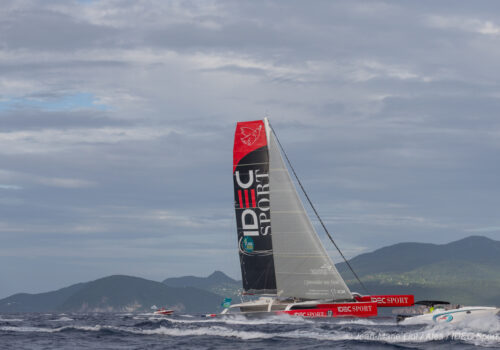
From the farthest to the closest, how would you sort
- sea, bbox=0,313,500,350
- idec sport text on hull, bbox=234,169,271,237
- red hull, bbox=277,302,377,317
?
idec sport text on hull, bbox=234,169,271,237 < red hull, bbox=277,302,377,317 < sea, bbox=0,313,500,350

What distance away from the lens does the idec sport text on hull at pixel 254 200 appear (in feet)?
231

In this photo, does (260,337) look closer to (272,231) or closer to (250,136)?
(272,231)

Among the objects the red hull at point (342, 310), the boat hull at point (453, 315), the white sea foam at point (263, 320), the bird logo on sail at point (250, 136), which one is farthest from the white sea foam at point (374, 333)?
the bird logo on sail at point (250, 136)

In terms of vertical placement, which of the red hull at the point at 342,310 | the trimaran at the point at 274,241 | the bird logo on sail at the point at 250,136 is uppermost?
the bird logo on sail at the point at 250,136

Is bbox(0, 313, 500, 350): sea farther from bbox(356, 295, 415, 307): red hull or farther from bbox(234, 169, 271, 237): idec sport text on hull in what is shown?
bbox(234, 169, 271, 237): idec sport text on hull

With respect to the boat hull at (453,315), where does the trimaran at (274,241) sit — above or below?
above

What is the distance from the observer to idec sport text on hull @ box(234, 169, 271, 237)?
7038cm

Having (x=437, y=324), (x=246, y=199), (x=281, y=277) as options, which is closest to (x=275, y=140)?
(x=246, y=199)

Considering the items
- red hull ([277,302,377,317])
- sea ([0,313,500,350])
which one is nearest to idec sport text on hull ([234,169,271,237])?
red hull ([277,302,377,317])

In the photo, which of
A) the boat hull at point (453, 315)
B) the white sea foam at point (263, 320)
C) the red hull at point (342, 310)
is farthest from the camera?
the red hull at point (342, 310)

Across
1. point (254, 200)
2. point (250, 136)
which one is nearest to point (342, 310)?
point (254, 200)

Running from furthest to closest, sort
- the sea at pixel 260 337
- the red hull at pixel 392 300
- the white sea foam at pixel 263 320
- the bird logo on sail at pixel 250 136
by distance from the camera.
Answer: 1. the bird logo on sail at pixel 250 136
2. the red hull at pixel 392 300
3. the white sea foam at pixel 263 320
4. the sea at pixel 260 337

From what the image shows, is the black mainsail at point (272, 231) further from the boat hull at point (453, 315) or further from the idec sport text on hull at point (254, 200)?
the boat hull at point (453, 315)

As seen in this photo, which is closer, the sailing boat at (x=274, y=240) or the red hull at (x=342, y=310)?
the red hull at (x=342, y=310)
